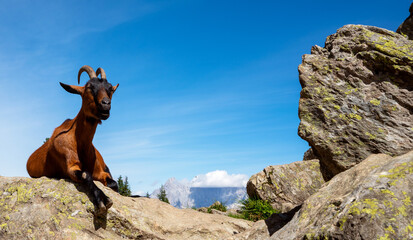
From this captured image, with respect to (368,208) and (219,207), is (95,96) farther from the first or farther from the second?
(219,207)

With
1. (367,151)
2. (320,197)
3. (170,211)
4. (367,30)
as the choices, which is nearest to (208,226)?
(170,211)

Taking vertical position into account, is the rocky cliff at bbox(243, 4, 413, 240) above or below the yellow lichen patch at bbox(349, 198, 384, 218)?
above

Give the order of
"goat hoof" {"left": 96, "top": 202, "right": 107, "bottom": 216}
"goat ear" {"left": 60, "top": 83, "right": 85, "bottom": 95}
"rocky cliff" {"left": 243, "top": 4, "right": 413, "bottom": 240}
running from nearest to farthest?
"rocky cliff" {"left": 243, "top": 4, "right": 413, "bottom": 240} → "goat hoof" {"left": 96, "top": 202, "right": 107, "bottom": 216} → "goat ear" {"left": 60, "top": 83, "right": 85, "bottom": 95}

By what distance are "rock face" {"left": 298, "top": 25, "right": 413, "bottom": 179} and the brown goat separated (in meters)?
4.54

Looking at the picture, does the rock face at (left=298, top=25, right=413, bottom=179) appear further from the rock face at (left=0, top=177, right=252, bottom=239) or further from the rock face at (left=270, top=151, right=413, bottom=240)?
the rock face at (left=0, top=177, right=252, bottom=239)

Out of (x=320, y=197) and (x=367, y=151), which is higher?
(x=367, y=151)

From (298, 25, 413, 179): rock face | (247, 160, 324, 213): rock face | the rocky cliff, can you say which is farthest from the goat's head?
(247, 160, 324, 213): rock face

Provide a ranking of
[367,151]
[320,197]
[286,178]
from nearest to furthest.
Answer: [320,197]
[367,151]
[286,178]

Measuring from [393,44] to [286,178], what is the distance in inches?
293

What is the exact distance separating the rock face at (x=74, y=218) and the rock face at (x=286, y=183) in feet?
14.7

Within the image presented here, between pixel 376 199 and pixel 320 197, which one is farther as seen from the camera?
pixel 320 197

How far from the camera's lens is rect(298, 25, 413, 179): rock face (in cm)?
653

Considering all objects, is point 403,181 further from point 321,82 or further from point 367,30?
point 367,30

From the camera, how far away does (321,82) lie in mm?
7016
